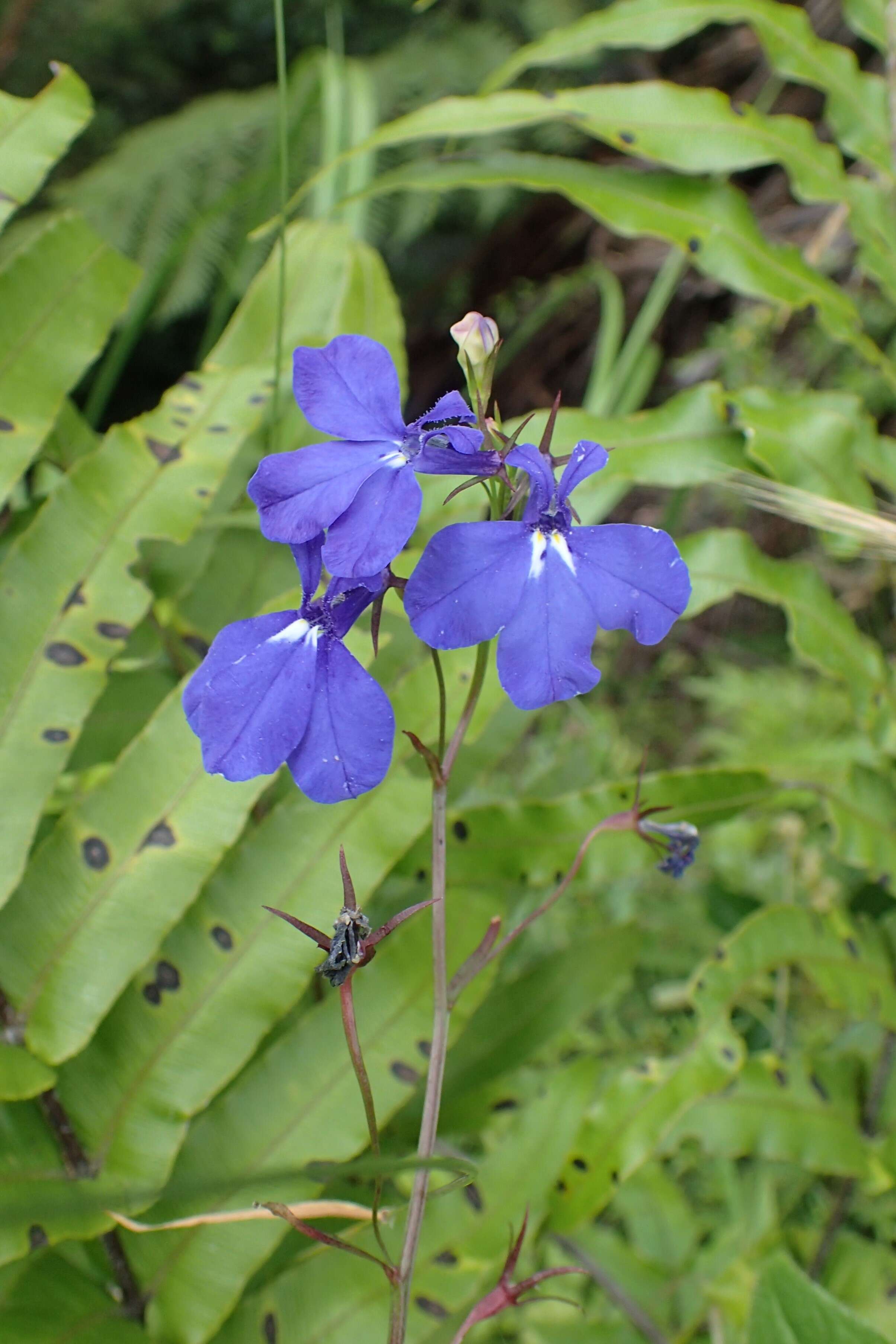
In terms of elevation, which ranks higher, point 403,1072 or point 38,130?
point 38,130

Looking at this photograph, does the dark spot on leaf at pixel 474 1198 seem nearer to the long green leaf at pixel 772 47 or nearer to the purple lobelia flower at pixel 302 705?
the purple lobelia flower at pixel 302 705

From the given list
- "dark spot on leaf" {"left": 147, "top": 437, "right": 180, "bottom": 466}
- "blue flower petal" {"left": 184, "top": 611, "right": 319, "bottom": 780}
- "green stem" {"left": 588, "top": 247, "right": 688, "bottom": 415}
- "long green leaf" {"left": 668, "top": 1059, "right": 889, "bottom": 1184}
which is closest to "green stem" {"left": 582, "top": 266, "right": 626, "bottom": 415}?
"green stem" {"left": 588, "top": 247, "right": 688, "bottom": 415}

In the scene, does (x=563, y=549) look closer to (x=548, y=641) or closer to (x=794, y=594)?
(x=548, y=641)

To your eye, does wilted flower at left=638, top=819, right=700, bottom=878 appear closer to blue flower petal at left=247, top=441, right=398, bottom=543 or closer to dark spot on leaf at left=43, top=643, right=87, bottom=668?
blue flower petal at left=247, top=441, right=398, bottom=543

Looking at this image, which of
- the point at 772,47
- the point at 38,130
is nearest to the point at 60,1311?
the point at 38,130

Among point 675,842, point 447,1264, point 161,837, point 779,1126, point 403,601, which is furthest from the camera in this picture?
point 779,1126

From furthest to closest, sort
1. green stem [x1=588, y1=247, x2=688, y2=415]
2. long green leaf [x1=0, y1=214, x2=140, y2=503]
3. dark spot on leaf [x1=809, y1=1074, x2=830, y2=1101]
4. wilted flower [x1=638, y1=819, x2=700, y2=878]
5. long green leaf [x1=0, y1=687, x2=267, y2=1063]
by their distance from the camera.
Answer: green stem [x1=588, y1=247, x2=688, y2=415]
dark spot on leaf [x1=809, y1=1074, x2=830, y2=1101]
long green leaf [x1=0, y1=214, x2=140, y2=503]
long green leaf [x1=0, y1=687, x2=267, y2=1063]
wilted flower [x1=638, y1=819, x2=700, y2=878]

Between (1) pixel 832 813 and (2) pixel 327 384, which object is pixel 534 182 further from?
(1) pixel 832 813
